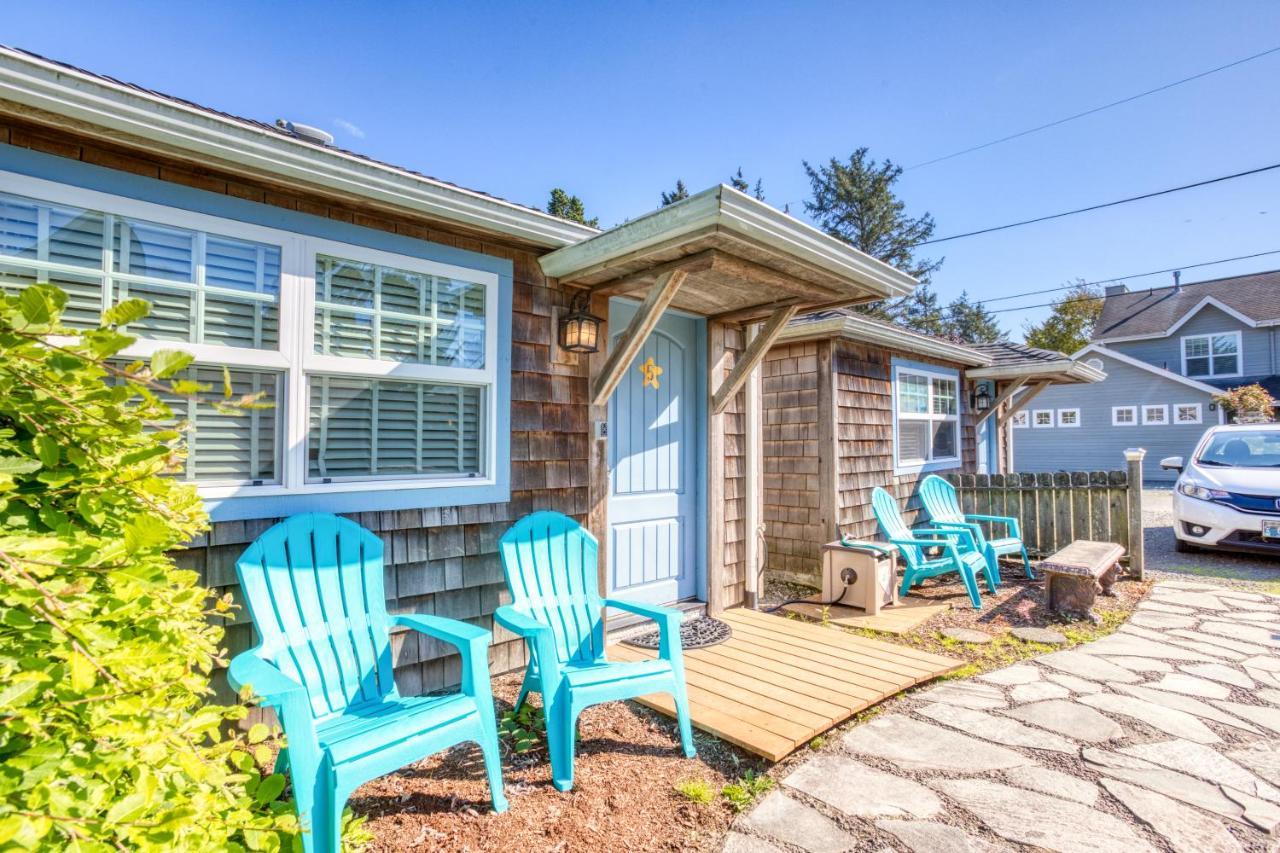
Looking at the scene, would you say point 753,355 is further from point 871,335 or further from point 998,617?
point 998,617

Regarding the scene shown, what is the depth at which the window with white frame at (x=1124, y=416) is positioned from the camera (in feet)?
51.1

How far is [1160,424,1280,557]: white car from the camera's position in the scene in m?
5.71

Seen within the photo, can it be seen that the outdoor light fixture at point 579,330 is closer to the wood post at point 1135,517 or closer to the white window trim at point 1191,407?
the wood post at point 1135,517

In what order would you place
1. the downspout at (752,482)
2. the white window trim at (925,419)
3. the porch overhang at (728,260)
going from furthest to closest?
the white window trim at (925,419)
the downspout at (752,482)
the porch overhang at (728,260)

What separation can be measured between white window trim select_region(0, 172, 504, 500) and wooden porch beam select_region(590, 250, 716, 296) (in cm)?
68

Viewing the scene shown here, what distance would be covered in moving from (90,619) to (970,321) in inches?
1089

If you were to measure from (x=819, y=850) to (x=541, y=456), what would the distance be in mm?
2028

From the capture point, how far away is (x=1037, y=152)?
11.6 m

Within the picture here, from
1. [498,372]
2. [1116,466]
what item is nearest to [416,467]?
[498,372]

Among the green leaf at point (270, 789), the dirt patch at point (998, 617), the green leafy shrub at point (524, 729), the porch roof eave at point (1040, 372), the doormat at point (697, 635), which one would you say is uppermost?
the porch roof eave at point (1040, 372)

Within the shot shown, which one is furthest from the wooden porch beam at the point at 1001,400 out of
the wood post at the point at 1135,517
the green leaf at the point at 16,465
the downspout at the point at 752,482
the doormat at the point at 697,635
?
the green leaf at the point at 16,465

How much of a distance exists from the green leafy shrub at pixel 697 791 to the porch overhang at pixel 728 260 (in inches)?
79.4

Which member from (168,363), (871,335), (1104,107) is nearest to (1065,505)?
(871,335)

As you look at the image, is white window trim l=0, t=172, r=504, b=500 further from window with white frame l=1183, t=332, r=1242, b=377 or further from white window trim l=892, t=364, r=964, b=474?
window with white frame l=1183, t=332, r=1242, b=377
